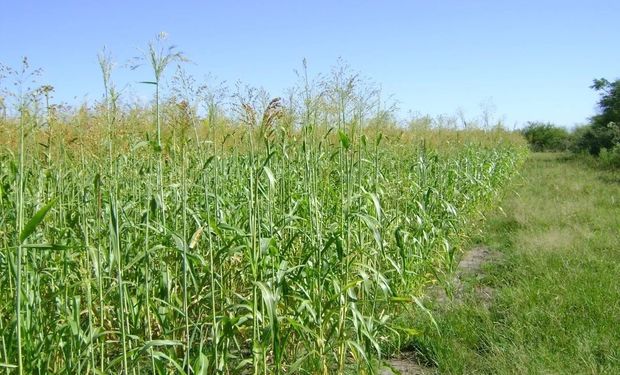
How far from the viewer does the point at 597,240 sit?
6.30 metres

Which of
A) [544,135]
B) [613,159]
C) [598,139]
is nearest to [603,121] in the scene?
[598,139]

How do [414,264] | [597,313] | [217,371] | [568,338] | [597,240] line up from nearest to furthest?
[217,371] < [568,338] < [597,313] < [414,264] < [597,240]

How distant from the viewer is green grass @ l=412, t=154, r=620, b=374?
10.6 feet

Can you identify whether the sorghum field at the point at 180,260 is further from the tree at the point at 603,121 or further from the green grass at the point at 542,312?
the tree at the point at 603,121

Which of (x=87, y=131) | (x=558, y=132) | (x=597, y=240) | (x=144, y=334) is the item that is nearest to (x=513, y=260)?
(x=597, y=240)

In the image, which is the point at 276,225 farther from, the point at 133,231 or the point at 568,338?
the point at 568,338

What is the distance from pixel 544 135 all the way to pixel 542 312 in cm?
3999

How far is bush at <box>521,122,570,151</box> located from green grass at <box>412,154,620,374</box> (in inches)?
1329

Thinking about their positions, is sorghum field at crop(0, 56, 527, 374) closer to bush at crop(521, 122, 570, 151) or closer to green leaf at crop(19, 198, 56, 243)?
green leaf at crop(19, 198, 56, 243)

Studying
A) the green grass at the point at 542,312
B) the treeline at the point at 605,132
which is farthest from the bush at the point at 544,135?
the green grass at the point at 542,312

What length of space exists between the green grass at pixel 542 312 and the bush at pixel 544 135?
33753 millimetres

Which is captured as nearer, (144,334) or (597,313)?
(144,334)

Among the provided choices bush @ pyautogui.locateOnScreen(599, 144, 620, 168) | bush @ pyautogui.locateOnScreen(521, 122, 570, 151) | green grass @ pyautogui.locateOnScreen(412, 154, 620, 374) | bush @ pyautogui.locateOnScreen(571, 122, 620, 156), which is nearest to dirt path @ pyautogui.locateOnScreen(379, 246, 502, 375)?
green grass @ pyautogui.locateOnScreen(412, 154, 620, 374)

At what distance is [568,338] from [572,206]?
6.13 m
